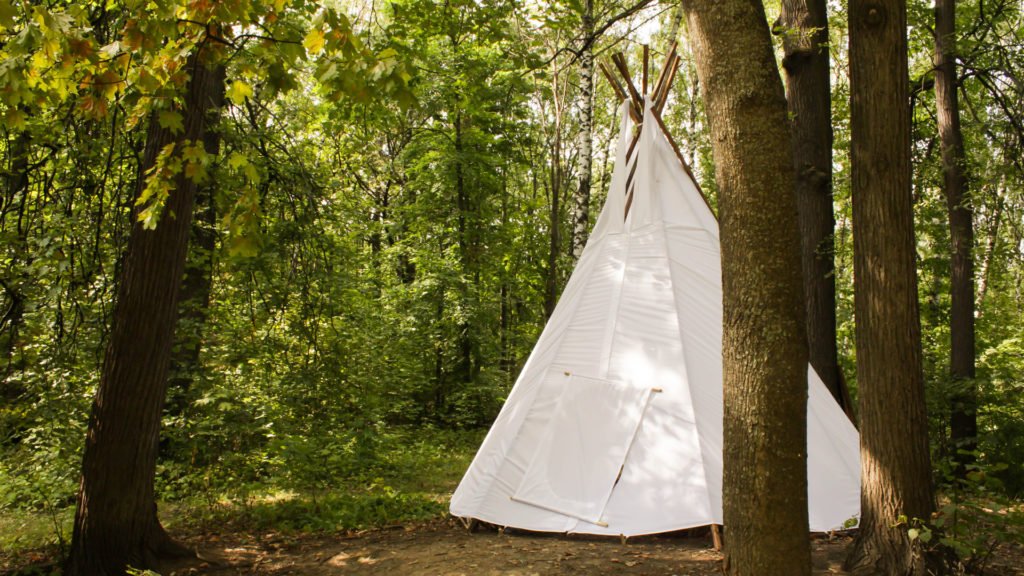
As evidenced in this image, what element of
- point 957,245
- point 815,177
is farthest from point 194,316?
point 957,245

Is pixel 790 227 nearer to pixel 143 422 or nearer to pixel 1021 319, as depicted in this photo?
pixel 143 422

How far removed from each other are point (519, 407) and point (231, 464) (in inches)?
104

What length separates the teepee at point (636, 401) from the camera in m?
5.43

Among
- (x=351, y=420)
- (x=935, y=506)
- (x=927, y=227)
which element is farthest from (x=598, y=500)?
(x=927, y=227)

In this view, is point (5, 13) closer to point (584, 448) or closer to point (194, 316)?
point (194, 316)

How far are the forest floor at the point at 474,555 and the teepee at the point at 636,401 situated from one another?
0.66ft

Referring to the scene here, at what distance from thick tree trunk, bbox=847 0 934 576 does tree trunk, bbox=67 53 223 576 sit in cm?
389

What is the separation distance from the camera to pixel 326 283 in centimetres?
550

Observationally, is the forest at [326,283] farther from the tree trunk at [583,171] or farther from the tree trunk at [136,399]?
the tree trunk at [583,171]

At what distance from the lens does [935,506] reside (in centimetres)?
392

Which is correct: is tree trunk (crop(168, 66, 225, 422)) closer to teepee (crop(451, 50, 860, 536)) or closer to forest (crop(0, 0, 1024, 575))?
forest (crop(0, 0, 1024, 575))

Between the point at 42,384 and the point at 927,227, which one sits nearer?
the point at 42,384

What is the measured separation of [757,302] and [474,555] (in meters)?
3.13

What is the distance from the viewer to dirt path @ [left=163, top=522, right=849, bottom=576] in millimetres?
4516
